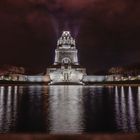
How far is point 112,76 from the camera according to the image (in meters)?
174

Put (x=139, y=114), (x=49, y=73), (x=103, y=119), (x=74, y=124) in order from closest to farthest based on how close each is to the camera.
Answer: (x=74, y=124)
(x=103, y=119)
(x=139, y=114)
(x=49, y=73)

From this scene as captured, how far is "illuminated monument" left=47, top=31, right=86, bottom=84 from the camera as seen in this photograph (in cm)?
16450

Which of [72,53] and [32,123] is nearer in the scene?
[32,123]

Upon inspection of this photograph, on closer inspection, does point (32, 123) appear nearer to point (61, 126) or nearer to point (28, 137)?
point (61, 126)

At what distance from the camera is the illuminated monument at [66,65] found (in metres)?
164

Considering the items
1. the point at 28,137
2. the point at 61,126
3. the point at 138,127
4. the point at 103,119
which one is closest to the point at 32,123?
the point at 61,126

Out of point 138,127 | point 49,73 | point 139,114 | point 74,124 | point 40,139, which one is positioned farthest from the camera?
point 49,73

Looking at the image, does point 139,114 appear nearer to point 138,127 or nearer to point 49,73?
point 138,127

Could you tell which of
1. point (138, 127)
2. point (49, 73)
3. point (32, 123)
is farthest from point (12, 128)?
point (49, 73)

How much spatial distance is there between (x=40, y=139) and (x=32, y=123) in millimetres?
18548

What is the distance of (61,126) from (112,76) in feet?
507

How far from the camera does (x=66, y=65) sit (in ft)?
556

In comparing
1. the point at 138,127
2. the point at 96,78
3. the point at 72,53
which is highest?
the point at 72,53

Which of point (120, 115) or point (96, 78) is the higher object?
point (96, 78)
